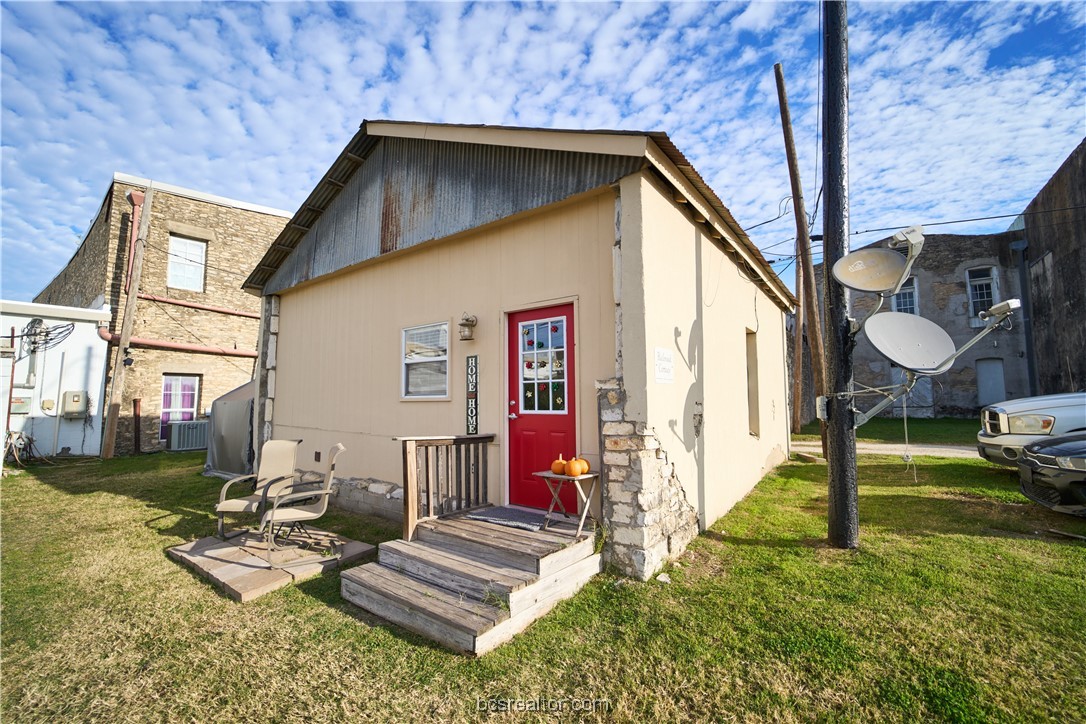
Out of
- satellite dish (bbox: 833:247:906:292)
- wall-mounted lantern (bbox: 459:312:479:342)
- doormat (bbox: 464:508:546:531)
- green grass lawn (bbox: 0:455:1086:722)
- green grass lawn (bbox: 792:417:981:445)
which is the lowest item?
green grass lawn (bbox: 0:455:1086:722)

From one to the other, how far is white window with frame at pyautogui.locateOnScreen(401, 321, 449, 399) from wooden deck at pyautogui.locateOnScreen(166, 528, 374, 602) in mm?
1885

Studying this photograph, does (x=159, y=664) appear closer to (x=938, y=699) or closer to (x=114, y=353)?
(x=938, y=699)

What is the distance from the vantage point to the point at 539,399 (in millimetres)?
4977

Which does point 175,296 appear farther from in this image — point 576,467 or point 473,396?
point 576,467

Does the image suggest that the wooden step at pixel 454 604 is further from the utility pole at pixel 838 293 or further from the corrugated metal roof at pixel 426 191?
the corrugated metal roof at pixel 426 191

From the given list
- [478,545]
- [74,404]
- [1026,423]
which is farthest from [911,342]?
[74,404]

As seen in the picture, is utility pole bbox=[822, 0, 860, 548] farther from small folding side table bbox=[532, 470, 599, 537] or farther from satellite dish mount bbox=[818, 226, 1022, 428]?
small folding side table bbox=[532, 470, 599, 537]

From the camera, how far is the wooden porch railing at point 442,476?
451 cm

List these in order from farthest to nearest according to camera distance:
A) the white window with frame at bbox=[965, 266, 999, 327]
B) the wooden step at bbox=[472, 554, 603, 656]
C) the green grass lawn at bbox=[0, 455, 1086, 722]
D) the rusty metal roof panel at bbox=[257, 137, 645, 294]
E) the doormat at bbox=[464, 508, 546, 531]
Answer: the white window with frame at bbox=[965, 266, 999, 327] → the rusty metal roof panel at bbox=[257, 137, 645, 294] → the doormat at bbox=[464, 508, 546, 531] → the wooden step at bbox=[472, 554, 603, 656] → the green grass lawn at bbox=[0, 455, 1086, 722]

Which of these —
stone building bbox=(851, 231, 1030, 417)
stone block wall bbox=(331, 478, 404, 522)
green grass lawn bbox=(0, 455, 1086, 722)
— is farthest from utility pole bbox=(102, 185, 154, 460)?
stone building bbox=(851, 231, 1030, 417)

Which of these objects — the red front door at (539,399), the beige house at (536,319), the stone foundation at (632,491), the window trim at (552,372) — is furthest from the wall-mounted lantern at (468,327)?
the stone foundation at (632,491)

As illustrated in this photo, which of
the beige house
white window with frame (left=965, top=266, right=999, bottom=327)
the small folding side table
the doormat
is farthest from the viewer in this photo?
white window with frame (left=965, top=266, right=999, bottom=327)

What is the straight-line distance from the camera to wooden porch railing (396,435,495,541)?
451 centimetres

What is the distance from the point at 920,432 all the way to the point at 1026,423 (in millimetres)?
9106
